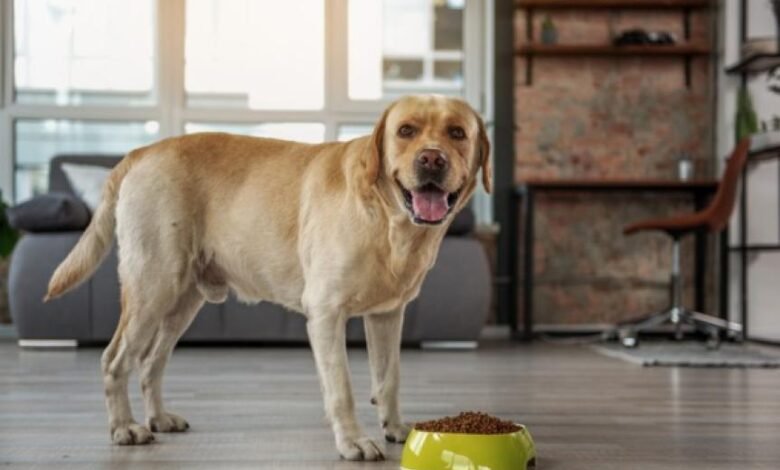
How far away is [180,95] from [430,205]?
4563 millimetres

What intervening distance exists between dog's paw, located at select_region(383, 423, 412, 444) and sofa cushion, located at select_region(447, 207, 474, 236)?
282cm

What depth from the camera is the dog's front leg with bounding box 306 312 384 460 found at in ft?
6.63

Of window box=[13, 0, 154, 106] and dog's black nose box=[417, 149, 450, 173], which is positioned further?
window box=[13, 0, 154, 106]

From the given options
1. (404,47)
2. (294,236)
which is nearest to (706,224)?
(404,47)

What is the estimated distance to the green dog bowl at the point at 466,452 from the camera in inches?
70.1

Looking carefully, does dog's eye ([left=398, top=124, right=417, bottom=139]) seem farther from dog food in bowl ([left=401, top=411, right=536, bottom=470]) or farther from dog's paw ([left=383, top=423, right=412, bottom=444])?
dog's paw ([left=383, top=423, right=412, bottom=444])

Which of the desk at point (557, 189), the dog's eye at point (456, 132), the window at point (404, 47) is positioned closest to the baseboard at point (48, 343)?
the window at point (404, 47)

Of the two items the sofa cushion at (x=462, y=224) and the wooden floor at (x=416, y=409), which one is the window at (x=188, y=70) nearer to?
the sofa cushion at (x=462, y=224)

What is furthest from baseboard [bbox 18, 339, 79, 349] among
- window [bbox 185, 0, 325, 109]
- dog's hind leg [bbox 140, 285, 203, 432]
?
dog's hind leg [bbox 140, 285, 203, 432]

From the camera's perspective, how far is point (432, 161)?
6.33ft

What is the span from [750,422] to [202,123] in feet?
14.4

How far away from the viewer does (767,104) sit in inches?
235

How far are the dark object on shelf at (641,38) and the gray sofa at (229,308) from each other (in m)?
1.75

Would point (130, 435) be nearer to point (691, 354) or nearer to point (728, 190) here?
point (691, 354)
